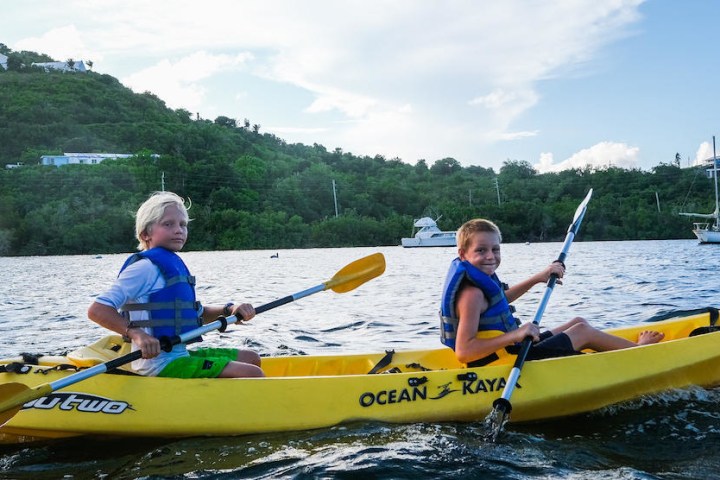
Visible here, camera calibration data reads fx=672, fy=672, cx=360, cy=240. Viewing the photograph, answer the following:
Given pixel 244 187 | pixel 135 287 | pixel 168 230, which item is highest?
pixel 244 187

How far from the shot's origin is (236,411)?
14.3ft

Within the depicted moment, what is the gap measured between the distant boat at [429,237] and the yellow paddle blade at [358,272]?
57957 millimetres

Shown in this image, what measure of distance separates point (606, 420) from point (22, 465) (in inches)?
151

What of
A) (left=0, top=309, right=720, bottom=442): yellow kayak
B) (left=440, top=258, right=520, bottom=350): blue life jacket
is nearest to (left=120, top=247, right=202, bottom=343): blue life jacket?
(left=0, top=309, right=720, bottom=442): yellow kayak

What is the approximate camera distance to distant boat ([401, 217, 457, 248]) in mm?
63844

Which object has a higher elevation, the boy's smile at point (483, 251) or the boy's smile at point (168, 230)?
the boy's smile at point (168, 230)

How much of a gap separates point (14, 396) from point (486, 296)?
299 centimetres

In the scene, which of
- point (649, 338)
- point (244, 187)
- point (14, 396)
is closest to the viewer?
point (14, 396)

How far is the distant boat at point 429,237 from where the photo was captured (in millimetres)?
63844

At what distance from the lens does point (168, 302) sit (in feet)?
13.8

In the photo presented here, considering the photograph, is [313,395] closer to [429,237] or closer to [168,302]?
[168,302]

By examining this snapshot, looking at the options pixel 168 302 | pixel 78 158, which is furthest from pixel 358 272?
pixel 78 158

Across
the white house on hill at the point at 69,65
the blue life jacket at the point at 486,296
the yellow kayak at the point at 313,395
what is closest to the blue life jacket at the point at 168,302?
the yellow kayak at the point at 313,395

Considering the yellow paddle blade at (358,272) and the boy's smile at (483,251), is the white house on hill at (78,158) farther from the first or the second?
the boy's smile at (483,251)
